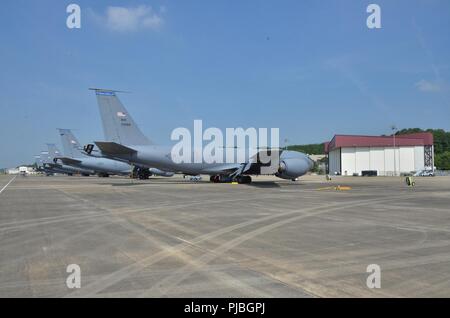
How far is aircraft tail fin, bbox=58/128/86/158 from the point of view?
75625 mm

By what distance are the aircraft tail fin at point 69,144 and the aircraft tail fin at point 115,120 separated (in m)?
42.3

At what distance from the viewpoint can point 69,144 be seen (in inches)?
3007

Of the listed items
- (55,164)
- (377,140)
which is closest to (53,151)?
(55,164)

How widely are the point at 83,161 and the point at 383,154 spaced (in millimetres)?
72187

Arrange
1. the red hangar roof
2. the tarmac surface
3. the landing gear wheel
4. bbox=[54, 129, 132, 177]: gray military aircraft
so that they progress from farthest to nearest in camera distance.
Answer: the red hangar roof, bbox=[54, 129, 132, 177]: gray military aircraft, the landing gear wheel, the tarmac surface

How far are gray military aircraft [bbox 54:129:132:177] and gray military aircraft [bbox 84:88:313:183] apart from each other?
31.0m

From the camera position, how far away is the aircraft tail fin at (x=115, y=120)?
35.4m

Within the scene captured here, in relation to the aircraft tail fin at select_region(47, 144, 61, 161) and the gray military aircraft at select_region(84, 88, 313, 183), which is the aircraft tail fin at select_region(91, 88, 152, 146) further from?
the aircraft tail fin at select_region(47, 144, 61, 161)

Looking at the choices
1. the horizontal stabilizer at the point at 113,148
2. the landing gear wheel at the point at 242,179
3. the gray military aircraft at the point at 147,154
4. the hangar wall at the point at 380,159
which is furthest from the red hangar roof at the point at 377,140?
the horizontal stabilizer at the point at 113,148

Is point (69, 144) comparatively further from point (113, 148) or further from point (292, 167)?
point (292, 167)

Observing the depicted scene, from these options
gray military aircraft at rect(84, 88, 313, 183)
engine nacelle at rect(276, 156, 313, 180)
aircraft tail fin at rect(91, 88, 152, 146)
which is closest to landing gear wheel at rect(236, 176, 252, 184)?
gray military aircraft at rect(84, 88, 313, 183)

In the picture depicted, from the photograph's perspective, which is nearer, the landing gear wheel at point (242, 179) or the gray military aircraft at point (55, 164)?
the landing gear wheel at point (242, 179)

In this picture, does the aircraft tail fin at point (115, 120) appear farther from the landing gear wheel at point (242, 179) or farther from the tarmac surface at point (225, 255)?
the tarmac surface at point (225, 255)
